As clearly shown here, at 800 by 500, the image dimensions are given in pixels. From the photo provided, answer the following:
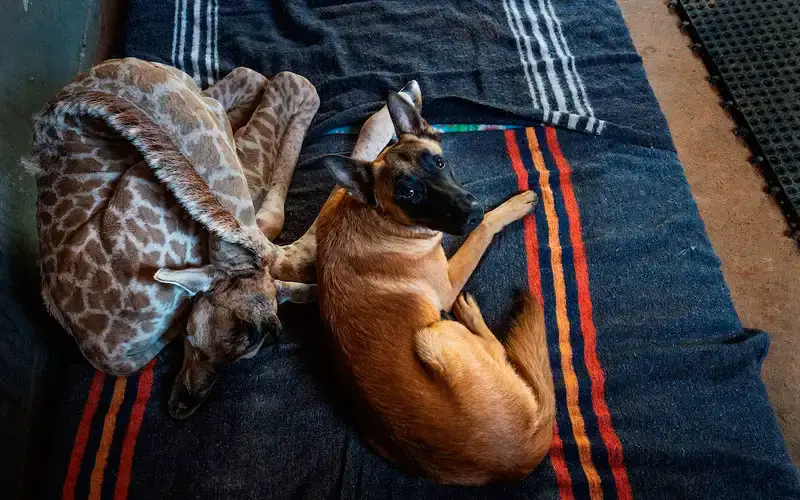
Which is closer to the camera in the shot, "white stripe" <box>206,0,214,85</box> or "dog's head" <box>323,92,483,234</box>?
"dog's head" <box>323,92,483,234</box>

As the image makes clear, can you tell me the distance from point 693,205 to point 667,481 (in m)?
1.52

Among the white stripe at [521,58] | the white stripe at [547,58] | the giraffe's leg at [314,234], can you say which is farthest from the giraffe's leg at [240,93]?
the white stripe at [547,58]

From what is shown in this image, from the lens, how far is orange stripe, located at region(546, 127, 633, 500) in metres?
2.41

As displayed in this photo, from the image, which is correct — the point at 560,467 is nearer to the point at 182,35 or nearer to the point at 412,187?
the point at 412,187

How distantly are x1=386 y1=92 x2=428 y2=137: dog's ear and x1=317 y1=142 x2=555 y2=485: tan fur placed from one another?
0.39 feet

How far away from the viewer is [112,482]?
258 centimetres

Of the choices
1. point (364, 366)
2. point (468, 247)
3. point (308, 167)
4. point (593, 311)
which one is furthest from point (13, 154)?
point (593, 311)

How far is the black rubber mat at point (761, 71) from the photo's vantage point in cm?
348

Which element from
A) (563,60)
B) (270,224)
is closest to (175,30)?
(270,224)

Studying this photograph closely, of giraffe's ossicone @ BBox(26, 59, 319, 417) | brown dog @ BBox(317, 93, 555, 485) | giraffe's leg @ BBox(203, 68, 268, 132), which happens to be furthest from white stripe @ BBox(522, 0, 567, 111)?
giraffe's ossicone @ BBox(26, 59, 319, 417)

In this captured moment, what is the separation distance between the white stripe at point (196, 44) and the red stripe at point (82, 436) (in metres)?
2.08

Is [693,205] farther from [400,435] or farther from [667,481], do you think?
[400,435]

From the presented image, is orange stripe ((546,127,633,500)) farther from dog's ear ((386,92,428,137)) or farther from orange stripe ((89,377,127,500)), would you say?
orange stripe ((89,377,127,500))

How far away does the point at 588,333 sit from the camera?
2744 mm
